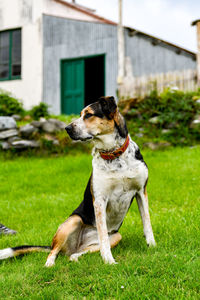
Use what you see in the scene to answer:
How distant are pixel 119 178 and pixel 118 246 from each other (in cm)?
91

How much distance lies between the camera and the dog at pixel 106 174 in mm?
3158

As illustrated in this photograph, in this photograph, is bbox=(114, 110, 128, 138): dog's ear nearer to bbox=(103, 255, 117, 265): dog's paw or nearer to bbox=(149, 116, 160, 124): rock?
bbox=(103, 255, 117, 265): dog's paw

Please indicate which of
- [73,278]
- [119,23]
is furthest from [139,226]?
[119,23]

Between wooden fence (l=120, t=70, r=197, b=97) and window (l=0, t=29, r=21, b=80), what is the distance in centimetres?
562

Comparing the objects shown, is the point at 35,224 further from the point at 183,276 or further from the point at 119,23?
the point at 119,23

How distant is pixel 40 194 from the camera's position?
6.74 metres

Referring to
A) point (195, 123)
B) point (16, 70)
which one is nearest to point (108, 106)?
point (195, 123)

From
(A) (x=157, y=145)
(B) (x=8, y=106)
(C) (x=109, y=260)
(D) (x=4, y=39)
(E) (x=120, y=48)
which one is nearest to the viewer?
(C) (x=109, y=260)

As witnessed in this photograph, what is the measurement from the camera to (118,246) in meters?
3.65

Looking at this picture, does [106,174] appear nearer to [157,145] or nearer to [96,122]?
[96,122]

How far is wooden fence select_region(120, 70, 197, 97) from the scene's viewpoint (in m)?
10.8

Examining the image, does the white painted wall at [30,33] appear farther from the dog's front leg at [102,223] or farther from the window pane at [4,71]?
the dog's front leg at [102,223]

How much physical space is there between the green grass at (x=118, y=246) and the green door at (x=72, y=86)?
223 inches

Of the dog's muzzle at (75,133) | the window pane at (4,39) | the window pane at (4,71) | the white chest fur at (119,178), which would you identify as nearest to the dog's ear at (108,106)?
the dog's muzzle at (75,133)
